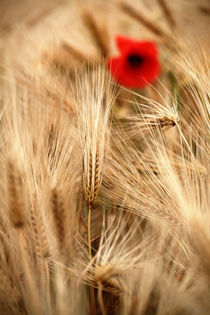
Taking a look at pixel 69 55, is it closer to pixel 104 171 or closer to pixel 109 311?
pixel 104 171

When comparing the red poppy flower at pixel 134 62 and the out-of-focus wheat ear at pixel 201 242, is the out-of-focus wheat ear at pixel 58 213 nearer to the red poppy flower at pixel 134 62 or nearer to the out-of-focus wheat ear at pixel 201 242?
the out-of-focus wheat ear at pixel 201 242

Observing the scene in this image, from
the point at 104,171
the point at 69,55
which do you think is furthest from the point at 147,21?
the point at 104,171

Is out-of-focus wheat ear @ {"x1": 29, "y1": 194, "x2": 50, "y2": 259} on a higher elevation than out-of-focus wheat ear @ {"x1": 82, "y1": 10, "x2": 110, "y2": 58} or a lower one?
lower

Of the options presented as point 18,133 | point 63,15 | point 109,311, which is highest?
point 63,15

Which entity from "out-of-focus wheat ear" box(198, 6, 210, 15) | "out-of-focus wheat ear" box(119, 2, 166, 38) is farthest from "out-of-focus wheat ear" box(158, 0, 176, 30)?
"out-of-focus wheat ear" box(198, 6, 210, 15)

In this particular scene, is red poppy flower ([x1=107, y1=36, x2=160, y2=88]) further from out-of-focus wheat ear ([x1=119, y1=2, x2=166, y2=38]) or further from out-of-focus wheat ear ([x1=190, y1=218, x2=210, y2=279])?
out-of-focus wheat ear ([x1=190, y1=218, x2=210, y2=279])

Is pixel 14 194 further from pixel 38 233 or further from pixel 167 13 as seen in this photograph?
pixel 167 13

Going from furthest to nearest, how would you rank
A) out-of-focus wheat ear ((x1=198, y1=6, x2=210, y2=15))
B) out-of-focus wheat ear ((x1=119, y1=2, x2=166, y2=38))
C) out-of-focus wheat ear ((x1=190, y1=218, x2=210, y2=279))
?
out-of-focus wheat ear ((x1=198, y1=6, x2=210, y2=15)), out-of-focus wheat ear ((x1=119, y1=2, x2=166, y2=38)), out-of-focus wheat ear ((x1=190, y1=218, x2=210, y2=279))
